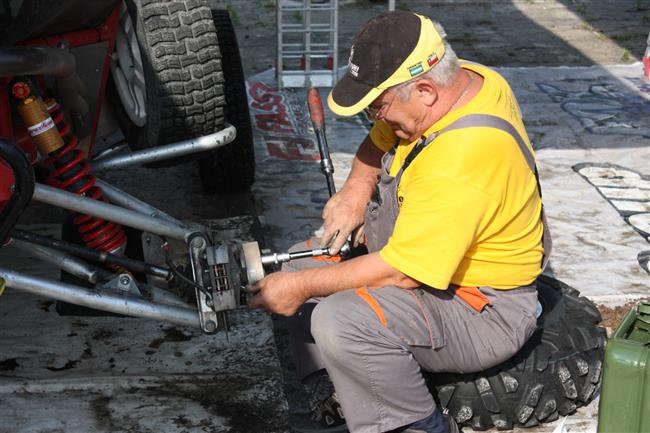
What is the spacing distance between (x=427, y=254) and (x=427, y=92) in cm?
47

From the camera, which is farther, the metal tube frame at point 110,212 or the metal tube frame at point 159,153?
the metal tube frame at point 159,153

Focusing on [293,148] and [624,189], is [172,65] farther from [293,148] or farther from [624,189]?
[624,189]

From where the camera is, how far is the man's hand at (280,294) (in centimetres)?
278

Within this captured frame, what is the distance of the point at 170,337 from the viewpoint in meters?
3.60

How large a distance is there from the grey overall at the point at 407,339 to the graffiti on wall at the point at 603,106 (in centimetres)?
311

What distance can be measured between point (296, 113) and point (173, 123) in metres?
2.52

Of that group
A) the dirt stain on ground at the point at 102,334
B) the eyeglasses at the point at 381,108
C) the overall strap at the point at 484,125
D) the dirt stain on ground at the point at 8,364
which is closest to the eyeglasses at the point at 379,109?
the eyeglasses at the point at 381,108

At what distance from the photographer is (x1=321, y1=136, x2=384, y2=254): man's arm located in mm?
3215

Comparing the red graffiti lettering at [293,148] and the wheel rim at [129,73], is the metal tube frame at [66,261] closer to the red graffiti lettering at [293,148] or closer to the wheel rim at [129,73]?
the wheel rim at [129,73]

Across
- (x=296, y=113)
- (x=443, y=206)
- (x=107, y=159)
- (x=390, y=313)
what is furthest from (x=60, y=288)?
(x=296, y=113)

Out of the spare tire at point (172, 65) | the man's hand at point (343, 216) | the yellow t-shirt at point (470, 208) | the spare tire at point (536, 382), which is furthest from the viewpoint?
the spare tire at point (172, 65)

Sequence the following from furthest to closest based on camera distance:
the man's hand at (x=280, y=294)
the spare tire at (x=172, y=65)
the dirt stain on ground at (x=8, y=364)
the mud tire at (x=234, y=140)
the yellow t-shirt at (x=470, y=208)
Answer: the mud tire at (x=234, y=140), the spare tire at (x=172, y=65), the dirt stain on ground at (x=8, y=364), the man's hand at (x=280, y=294), the yellow t-shirt at (x=470, y=208)

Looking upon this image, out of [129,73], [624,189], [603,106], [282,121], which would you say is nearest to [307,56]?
[282,121]

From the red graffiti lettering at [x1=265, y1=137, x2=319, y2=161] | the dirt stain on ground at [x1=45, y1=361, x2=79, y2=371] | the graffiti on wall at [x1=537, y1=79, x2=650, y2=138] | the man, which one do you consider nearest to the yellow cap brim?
the man
